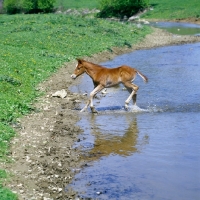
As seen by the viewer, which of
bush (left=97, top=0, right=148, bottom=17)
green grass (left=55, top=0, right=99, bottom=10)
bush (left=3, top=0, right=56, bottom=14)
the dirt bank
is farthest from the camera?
green grass (left=55, top=0, right=99, bottom=10)

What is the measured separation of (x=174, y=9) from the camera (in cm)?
6525

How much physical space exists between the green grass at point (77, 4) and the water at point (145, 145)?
6272cm

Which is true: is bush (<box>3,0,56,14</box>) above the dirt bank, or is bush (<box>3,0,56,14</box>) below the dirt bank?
below

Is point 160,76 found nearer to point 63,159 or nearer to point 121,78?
point 121,78

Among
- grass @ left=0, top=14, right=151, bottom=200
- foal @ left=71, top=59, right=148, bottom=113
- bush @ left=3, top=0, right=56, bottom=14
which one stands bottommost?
bush @ left=3, top=0, right=56, bottom=14

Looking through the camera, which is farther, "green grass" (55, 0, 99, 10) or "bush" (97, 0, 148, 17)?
"green grass" (55, 0, 99, 10)

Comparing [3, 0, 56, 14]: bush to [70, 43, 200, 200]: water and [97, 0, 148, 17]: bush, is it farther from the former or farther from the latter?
[70, 43, 200, 200]: water

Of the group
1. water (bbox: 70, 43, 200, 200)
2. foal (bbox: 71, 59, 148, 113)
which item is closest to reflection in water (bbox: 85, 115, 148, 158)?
water (bbox: 70, 43, 200, 200)

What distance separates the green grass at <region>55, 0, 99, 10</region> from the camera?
266 ft

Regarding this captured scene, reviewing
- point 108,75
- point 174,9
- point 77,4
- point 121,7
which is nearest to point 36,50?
point 108,75

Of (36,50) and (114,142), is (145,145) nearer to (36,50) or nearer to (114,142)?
(114,142)

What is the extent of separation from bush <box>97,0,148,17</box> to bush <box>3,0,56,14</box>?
1099cm

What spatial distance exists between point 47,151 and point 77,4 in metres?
75.2

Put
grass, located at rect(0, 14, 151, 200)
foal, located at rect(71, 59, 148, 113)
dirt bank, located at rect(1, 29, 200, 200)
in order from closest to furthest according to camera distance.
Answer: dirt bank, located at rect(1, 29, 200, 200) → grass, located at rect(0, 14, 151, 200) → foal, located at rect(71, 59, 148, 113)
